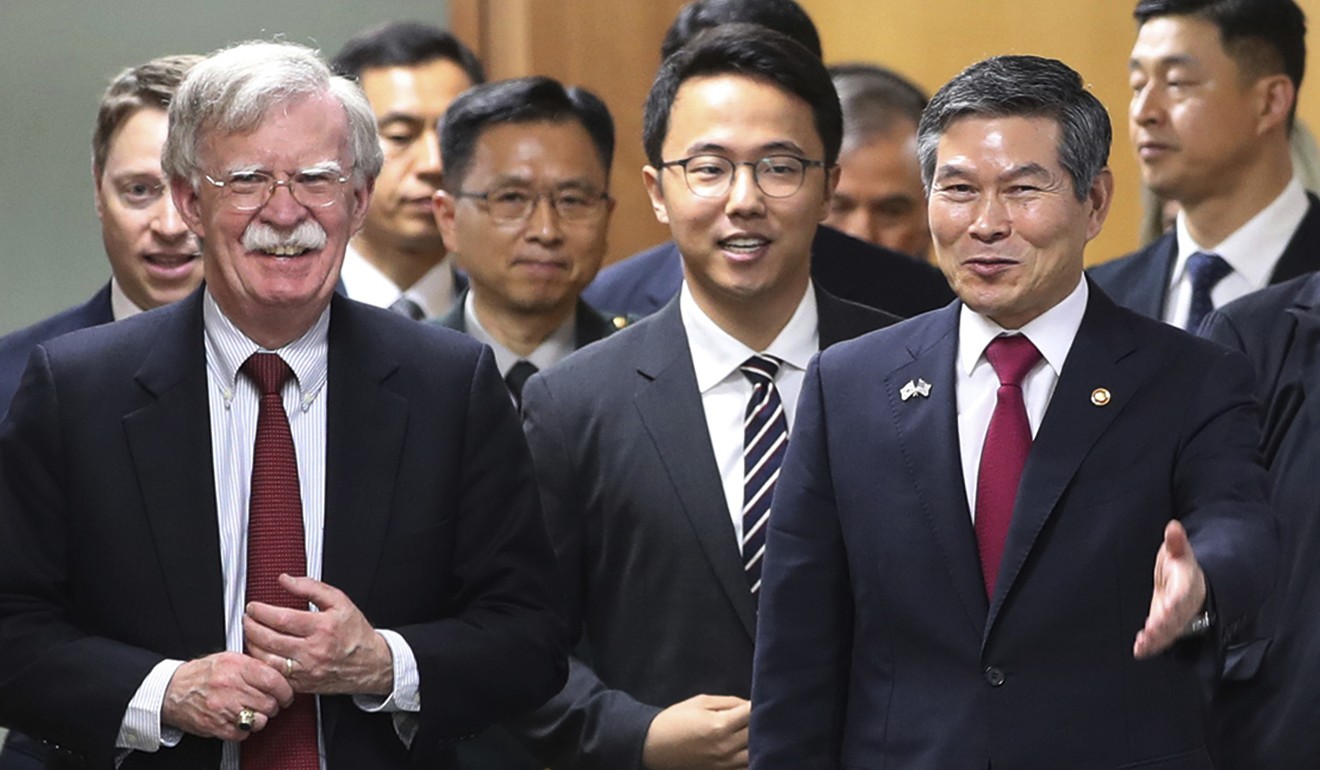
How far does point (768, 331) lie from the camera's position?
11.6ft

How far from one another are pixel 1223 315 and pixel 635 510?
41.2 inches

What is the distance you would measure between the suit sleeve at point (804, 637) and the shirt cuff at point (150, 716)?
738mm

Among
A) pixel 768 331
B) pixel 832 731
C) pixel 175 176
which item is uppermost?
pixel 175 176

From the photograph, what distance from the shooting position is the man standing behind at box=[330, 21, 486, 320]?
15.6ft

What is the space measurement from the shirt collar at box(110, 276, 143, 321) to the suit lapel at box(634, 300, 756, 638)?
3.15ft

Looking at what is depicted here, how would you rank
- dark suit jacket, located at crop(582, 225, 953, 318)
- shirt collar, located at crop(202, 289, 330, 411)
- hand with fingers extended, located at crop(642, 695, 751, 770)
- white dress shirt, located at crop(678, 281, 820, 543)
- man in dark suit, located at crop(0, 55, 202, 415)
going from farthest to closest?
dark suit jacket, located at crop(582, 225, 953, 318), man in dark suit, located at crop(0, 55, 202, 415), white dress shirt, located at crop(678, 281, 820, 543), hand with fingers extended, located at crop(642, 695, 751, 770), shirt collar, located at crop(202, 289, 330, 411)

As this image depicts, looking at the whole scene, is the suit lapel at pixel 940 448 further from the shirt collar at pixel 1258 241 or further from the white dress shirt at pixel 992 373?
the shirt collar at pixel 1258 241

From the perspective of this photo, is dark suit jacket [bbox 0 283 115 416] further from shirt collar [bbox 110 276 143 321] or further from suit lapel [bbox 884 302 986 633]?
suit lapel [bbox 884 302 986 633]

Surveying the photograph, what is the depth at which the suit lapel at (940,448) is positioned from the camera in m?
2.81

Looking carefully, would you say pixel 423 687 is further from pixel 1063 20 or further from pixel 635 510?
pixel 1063 20

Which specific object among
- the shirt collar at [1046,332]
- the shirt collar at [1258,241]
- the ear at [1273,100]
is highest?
the ear at [1273,100]

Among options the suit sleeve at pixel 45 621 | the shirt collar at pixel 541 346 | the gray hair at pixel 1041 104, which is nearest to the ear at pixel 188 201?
the suit sleeve at pixel 45 621

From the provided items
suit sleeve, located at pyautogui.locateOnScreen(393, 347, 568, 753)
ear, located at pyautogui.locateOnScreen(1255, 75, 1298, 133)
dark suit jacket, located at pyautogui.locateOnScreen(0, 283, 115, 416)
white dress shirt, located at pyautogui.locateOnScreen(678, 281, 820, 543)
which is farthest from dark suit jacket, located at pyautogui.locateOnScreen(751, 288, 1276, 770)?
ear, located at pyautogui.locateOnScreen(1255, 75, 1298, 133)

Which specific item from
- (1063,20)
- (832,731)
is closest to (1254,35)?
(1063,20)
